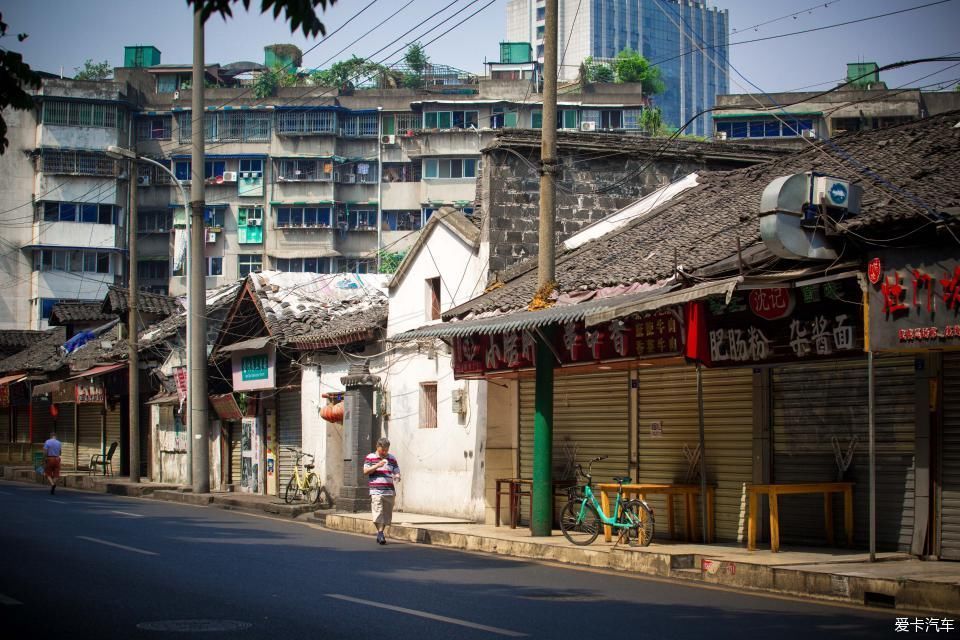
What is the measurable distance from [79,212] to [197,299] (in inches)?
1981

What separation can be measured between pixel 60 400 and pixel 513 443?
85.5ft

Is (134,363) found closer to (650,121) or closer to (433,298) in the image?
(433,298)

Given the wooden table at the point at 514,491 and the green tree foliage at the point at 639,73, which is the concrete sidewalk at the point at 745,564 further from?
the green tree foliage at the point at 639,73

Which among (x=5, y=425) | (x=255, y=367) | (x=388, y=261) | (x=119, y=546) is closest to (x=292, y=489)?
(x=255, y=367)

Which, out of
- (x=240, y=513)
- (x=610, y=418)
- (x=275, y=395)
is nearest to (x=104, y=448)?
(x=275, y=395)

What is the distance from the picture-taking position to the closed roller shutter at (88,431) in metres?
46.2

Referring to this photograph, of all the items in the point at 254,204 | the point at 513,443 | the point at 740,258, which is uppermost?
the point at 254,204

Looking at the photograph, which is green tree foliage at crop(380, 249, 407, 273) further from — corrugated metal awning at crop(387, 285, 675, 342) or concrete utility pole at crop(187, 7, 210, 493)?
corrugated metal awning at crop(387, 285, 675, 342)

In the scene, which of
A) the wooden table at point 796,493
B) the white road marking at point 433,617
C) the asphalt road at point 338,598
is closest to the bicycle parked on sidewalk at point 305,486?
the asphalt road at point 338,598

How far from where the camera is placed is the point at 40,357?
52.1 meters

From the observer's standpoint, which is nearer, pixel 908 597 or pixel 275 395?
pixel 908 597

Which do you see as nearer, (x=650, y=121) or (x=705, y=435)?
(x=705, y=435)

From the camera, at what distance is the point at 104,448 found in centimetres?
4544

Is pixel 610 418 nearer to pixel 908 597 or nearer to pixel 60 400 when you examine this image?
pixel 908 597
